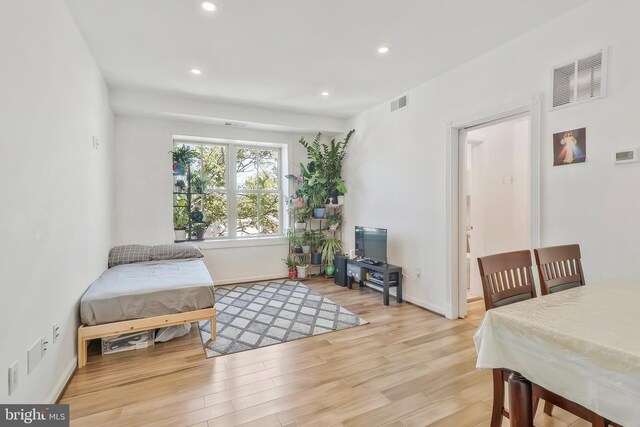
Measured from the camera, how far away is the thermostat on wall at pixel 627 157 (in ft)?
6.40

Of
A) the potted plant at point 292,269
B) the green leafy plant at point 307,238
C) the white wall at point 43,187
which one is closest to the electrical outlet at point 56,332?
the white wall at point 43,187

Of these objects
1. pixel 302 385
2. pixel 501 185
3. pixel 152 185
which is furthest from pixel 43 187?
pixel 501 185

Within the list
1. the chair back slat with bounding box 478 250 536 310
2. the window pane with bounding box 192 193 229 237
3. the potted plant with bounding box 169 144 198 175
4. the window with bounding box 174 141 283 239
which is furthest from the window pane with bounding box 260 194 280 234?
the chair back slat with bounding box 478 250 536 310

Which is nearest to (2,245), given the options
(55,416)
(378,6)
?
(55,416)

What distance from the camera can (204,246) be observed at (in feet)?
15.4

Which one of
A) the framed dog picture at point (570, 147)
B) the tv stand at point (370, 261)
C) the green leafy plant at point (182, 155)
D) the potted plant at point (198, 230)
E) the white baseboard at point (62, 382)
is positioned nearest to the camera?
the white baseboard at point (62, 382)

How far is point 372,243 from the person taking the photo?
422 cm

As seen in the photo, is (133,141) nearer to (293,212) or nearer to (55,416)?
(293,212)

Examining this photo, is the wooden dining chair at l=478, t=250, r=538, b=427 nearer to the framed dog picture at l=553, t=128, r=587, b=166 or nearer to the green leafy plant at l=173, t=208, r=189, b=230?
the framed dog picture at l=553, t=128, r=587, b=166

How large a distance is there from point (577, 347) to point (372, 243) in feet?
10.7

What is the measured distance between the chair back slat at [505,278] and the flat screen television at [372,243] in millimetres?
2375

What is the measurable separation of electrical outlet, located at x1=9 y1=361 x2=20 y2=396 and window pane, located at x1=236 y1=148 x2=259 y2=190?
153 inches

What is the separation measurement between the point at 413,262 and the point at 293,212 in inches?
89.8

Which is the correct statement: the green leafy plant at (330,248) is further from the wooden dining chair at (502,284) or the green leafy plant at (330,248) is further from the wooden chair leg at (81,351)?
the wooden dining chair at (502,284)
